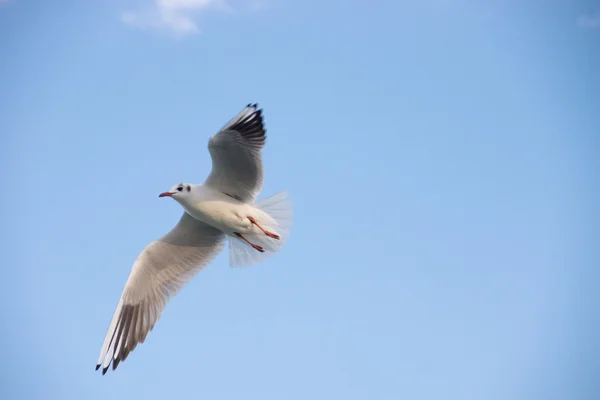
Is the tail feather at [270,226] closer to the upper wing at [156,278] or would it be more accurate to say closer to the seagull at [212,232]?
the seagull at [212,232]

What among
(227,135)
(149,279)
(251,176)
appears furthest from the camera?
(149,279)

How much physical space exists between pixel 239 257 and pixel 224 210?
36.3 inches

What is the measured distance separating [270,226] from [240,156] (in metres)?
0.98

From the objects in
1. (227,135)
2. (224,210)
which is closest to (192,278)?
(224,210)

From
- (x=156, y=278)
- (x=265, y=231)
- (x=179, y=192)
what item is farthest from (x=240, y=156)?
(x=156, y=278)

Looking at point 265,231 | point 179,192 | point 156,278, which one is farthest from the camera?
point 156,278

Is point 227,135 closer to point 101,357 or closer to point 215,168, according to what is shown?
point 215,168

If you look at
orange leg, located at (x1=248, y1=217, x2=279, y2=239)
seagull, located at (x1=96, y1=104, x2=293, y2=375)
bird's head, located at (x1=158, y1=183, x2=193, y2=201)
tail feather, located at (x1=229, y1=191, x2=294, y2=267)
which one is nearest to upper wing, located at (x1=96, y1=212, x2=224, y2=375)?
seagull, located at (x1=96, y1=104, x2=293, y2=375)

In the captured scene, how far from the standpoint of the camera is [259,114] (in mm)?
7211

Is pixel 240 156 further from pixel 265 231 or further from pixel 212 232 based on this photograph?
pixel 212 232

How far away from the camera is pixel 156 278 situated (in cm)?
823

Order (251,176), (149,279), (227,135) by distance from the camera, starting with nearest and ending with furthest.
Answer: (227,135) < (251,176) < (149,279)

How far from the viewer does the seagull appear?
7.25 m

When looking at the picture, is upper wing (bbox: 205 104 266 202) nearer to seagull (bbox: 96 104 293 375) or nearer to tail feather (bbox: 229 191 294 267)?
seagull (bbox: 96 104 293 375)
